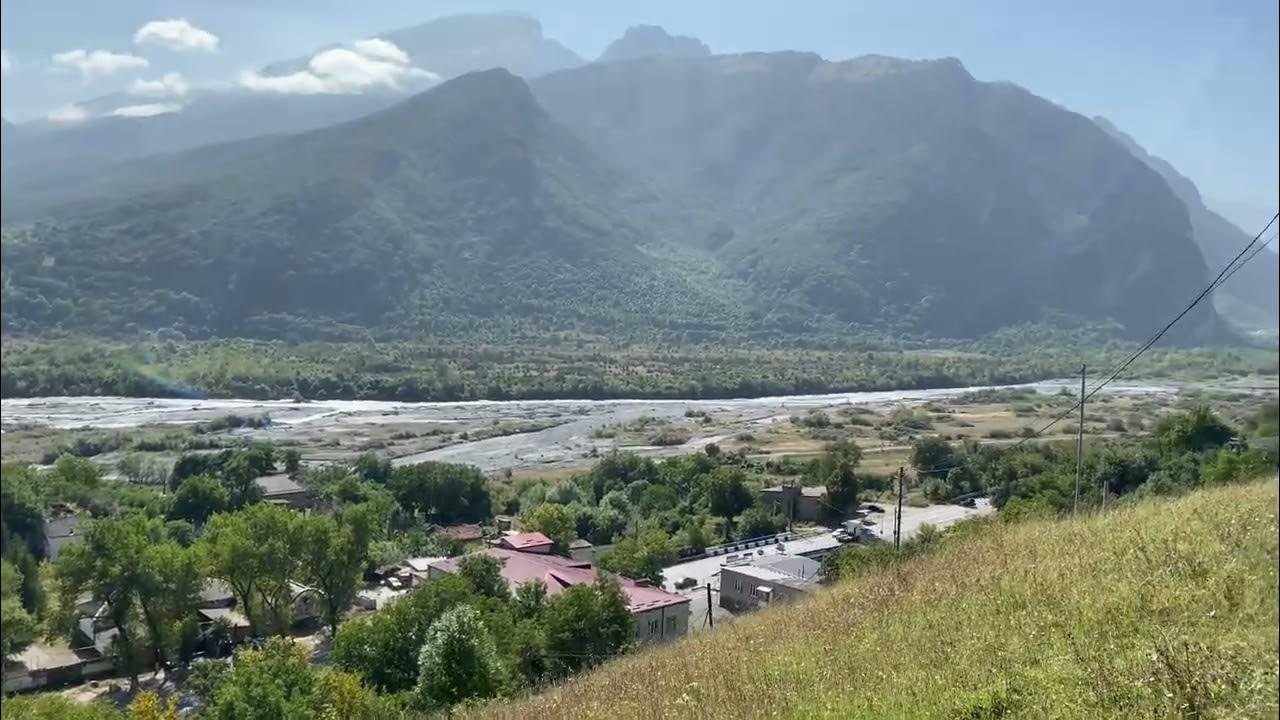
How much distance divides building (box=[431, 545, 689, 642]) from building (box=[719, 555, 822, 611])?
116 centimetres

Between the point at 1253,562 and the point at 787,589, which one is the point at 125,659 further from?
the point at 1253,562

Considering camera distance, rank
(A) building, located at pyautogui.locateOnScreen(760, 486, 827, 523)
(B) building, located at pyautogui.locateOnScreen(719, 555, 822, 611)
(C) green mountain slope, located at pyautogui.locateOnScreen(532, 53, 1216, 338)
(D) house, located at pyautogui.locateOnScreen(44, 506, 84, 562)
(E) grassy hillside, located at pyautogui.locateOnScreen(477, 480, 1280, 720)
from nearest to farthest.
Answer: (E) grassy hillside, located at pyautogui.locateOnScreen(477, 480, 1280, 720)
(B) building, located at pyautogui.locateOnScreen(719, 555, 822, 611)
(D) house, located at pyautogui.locateOnScreen(44, 506, 84, 562)
(A) building, located at pyautogui.locateOnScreen(760, 486, 827, 523)
(C) green mountain slope, located at pyautogui.locateOnScreen(532, 53, 1216, 338)

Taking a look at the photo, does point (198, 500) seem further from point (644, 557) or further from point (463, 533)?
point (644, 557)

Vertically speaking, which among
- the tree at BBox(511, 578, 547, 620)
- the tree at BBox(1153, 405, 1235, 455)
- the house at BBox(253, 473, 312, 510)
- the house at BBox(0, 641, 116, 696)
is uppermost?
the tree at BBox(1153, 405, 1235, 455)

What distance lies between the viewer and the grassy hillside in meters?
3.07

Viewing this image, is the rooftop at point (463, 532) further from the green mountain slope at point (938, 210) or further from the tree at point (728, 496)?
the green mountain slope at point (938, 210)

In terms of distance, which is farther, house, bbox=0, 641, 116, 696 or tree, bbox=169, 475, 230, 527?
tree, bbox=169, 475, 230, 527

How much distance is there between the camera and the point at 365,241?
395 feet

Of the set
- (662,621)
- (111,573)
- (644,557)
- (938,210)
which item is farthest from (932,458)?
(938,210)

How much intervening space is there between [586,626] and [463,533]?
48.2ft

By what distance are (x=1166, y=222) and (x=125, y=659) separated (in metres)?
141

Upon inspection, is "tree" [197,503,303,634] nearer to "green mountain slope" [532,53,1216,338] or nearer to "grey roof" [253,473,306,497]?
"grey roof" [253,473,306,497]

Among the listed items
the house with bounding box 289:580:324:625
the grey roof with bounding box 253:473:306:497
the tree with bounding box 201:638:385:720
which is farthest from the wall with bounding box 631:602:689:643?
the grey roof with bounding box 253:473:306:497

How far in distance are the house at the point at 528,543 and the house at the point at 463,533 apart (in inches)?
116
